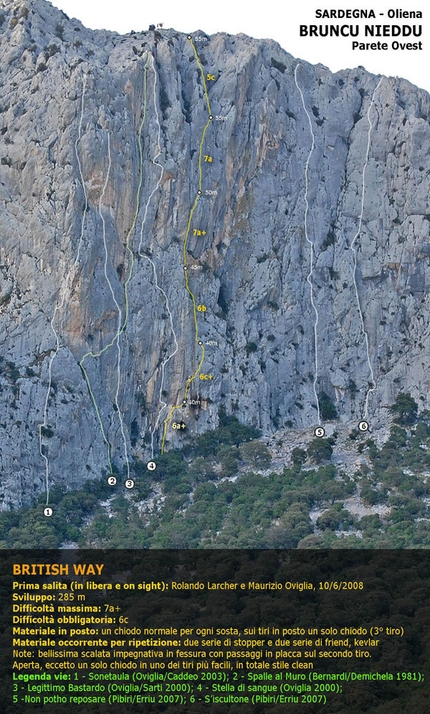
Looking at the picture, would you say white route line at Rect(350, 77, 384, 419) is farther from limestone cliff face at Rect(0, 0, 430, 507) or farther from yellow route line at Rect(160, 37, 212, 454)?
yellow route line at Rect(160, 37, 212, 454)

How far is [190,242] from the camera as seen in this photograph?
5320 inches

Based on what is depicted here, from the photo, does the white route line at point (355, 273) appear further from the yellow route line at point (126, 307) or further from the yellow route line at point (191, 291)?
the yellow route line at point (126, 307)

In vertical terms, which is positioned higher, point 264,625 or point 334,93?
point 334,93

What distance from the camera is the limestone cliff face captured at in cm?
12925

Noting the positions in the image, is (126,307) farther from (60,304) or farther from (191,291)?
(191,291)

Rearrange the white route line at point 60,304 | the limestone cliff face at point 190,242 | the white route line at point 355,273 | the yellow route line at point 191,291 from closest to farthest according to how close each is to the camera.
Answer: the white route line at point 60,304 → the limestone cliff face at point 190,242 → the yellow route line at point 191,291 → the white route line at point 355,273

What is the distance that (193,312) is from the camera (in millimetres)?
134000

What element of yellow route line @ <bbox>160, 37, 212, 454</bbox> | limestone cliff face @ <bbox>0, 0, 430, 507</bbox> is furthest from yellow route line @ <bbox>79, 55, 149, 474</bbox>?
yellow route line @ <bbox>160, 37, 212, 454</bbox>

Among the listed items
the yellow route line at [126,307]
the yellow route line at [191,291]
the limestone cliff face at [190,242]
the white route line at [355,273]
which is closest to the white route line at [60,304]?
the limestone cliff face at [190,242]

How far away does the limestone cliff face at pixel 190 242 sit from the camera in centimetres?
12925

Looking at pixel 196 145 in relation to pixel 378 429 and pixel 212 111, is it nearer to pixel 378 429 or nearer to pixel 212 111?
pixel 212 111

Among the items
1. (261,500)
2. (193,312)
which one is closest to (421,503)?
(261,500)

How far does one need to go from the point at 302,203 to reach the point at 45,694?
5516cm

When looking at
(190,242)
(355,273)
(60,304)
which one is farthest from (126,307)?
(355,273)
